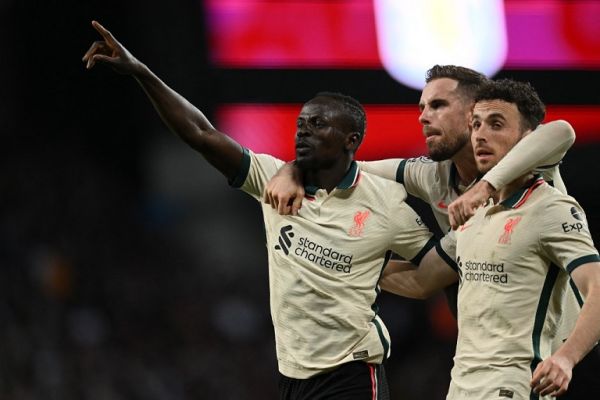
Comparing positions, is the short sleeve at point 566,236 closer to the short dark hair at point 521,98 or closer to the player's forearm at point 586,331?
the player's forearm at point 586,331

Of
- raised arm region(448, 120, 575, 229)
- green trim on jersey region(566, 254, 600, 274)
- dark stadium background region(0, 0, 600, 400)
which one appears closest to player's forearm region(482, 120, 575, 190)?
raised arm region(448, 120, 575, 229)

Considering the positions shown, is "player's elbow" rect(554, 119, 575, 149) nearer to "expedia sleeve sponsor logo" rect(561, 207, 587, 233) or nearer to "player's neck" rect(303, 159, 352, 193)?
"expedia sleeve sponsor logo" rect(561, 207, 587, 233)

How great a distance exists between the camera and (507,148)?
3854 mm

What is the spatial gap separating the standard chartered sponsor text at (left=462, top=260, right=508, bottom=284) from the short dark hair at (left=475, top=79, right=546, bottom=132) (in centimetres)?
49

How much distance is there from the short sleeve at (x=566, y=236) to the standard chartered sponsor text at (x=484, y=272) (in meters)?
0.15

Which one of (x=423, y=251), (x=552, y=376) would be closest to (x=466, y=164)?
(x=423, y=251)

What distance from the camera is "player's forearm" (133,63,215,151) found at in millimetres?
4160

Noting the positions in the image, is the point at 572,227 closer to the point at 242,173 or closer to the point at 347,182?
the point at 347,182

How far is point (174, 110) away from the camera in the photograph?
4.18m

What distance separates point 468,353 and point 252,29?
14.7ft

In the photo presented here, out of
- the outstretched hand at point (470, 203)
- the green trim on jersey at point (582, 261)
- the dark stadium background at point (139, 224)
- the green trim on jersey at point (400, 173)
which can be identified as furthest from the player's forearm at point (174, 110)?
the dark stadium background at point (139, 224)

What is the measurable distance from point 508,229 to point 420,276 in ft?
2.39

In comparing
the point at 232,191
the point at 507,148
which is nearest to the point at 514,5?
the point at 232,191

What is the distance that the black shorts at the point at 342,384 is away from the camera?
4.09 metres
